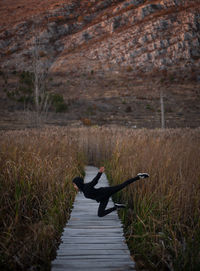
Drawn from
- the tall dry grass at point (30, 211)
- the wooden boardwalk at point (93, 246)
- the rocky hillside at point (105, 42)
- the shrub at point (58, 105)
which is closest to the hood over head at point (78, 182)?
the tall dry grass at point (30, 211)

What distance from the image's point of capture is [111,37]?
43.7 metres

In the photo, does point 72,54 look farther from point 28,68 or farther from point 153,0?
point 153,0

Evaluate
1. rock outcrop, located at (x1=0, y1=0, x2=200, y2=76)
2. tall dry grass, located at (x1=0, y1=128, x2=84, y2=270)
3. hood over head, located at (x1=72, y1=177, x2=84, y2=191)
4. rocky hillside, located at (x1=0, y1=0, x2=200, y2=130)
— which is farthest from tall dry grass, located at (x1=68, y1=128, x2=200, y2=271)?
rock outcrop, located at (x1=0, y1=0, x2=200, y2=76)

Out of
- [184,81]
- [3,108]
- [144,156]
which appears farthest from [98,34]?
[144,156]

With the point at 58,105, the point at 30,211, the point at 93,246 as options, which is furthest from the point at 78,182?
the point at 58,105

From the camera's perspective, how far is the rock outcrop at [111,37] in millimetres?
38150

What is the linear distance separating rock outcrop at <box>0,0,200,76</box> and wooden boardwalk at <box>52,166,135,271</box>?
3472 centimetres

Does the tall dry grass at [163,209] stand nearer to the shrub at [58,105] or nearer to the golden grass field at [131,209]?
the golden grass field at [131,209]

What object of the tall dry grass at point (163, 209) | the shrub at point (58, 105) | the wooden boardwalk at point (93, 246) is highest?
the shrub at point (58, 105)

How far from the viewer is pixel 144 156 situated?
4270 mm

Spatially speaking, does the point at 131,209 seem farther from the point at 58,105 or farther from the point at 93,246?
the point at 58,105

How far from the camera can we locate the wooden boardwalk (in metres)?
2.22

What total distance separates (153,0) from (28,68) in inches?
1215

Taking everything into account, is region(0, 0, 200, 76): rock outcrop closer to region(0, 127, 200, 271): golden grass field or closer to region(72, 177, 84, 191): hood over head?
region(0, 127, 200, 271): golden grass field
